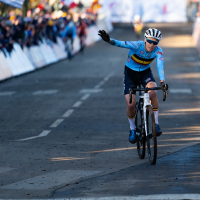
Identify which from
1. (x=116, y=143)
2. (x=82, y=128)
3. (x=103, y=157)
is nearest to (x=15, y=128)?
(x=82, y=128)

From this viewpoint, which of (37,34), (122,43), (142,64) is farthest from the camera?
(37,34)

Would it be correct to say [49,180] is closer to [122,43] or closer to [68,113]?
[122,43]

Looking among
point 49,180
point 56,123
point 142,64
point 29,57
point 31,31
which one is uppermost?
point 142,64

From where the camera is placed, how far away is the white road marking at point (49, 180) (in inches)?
287

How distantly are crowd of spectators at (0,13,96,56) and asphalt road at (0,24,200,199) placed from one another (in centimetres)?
338

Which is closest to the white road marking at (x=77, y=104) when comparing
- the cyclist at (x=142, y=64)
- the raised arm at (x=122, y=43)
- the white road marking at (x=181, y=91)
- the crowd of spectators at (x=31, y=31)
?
the white road marking at (x=181, y=91)

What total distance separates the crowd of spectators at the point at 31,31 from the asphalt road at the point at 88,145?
3.38m

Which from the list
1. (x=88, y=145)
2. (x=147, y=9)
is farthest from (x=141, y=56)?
(x=147, y=9)

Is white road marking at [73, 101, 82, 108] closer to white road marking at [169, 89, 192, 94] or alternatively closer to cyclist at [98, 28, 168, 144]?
white road marking at [169, 89, 192, 94]

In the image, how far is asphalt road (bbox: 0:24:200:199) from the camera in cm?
718

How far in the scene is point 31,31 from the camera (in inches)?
1123

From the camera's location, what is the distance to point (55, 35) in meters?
33.6

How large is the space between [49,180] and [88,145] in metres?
2.62

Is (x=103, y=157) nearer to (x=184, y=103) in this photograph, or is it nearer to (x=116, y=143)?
(x=116, y=143)
